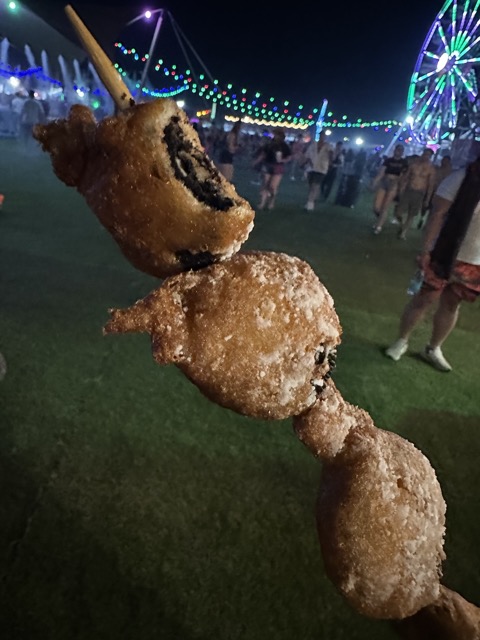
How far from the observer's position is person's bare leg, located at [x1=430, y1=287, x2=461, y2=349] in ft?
14.4

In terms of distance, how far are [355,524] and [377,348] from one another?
3705 mm

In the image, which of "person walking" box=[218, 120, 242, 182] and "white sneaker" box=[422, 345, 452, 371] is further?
"person walking" box=[218, 120, 242, 182]

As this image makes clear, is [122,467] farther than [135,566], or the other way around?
[122,467]

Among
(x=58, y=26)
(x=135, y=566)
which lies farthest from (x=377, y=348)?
(x=58, y=26)

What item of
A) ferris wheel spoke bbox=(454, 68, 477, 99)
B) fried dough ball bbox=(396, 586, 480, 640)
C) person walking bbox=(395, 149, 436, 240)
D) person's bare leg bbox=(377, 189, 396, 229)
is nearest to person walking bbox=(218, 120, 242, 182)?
person's bare leg bbox=(377, 189, 396, 229)

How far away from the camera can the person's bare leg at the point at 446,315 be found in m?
4.40

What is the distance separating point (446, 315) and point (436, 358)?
0.45 meters

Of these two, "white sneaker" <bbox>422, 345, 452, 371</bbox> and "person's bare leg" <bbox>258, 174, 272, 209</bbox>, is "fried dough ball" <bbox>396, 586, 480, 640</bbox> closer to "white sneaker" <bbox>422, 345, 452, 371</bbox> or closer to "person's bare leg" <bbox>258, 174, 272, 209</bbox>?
"white sneaker" <bbox>422, 345, 452, 371</bbox>

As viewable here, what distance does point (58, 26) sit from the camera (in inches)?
926

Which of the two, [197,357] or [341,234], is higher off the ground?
[197,357]

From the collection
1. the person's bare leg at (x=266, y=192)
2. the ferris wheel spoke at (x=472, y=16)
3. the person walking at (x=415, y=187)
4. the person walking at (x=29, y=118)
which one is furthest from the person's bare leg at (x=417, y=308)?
the ferris wheel spoke at (x=472, y=16)

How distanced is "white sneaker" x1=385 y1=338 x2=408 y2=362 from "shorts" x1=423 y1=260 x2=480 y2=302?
2.17 ft

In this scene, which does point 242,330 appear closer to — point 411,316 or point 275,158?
point 411,316

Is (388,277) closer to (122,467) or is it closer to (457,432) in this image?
(457,432)
